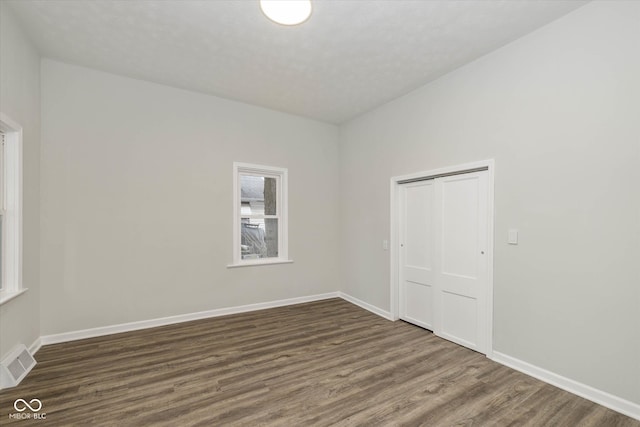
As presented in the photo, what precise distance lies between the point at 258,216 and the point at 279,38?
2.58 m

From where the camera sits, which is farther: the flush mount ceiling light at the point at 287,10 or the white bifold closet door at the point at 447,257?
the white bifold closet door at the point at 447,257

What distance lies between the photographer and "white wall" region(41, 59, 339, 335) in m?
3.14

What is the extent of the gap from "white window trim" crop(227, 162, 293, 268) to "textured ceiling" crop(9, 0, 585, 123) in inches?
46.5

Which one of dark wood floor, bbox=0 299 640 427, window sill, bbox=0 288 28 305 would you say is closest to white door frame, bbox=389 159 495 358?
dark wood floor, bbox=0 299 640 427

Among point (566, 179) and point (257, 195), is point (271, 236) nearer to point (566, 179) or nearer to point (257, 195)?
point (257, 195)

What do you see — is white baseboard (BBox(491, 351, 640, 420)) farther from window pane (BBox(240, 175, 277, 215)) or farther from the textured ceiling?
window pane (BBox(240, 175, 277, 215))

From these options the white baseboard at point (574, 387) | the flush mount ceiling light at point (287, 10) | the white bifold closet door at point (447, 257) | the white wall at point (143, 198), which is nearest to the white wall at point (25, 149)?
the white wall at point (143, 198)

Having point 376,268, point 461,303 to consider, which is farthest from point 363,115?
point 461,303

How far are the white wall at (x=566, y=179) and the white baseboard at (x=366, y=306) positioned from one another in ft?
4.99

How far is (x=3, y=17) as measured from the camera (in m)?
2.28

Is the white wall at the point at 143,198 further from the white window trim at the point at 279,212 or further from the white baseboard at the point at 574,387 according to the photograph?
the white baseboard at the point at 574,387

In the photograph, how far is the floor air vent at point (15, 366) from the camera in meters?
2.25

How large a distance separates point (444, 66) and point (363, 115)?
1.62 metres
